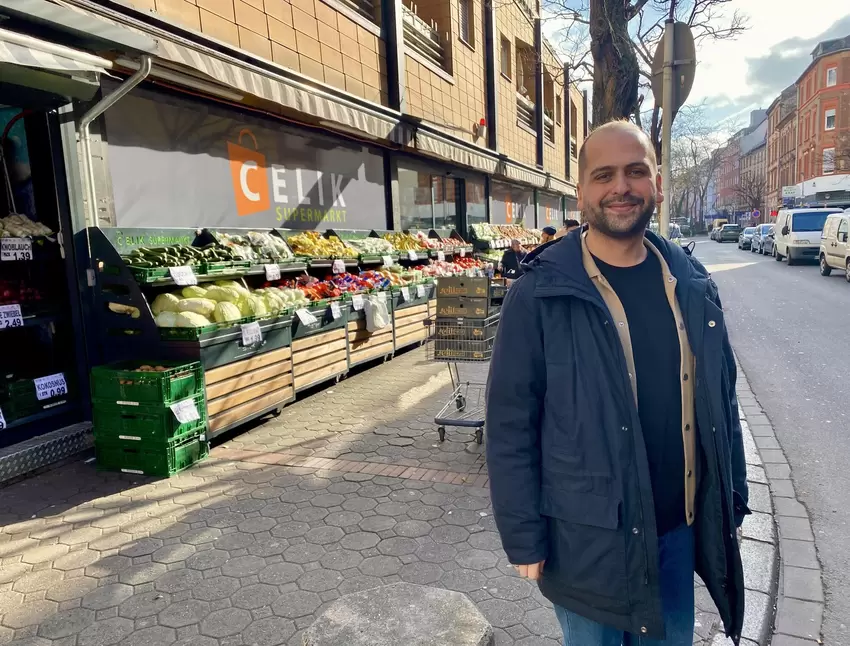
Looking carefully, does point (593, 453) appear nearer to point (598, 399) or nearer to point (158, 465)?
point (598, 399)

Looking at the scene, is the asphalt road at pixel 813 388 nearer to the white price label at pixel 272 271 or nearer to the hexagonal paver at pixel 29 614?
the hexagonal paver at pixel 29 614

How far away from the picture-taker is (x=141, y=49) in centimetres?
489

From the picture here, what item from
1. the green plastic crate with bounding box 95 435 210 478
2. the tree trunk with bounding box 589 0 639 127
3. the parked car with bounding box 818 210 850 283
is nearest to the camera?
the green plastic crate with bounding box 95 435 210 478

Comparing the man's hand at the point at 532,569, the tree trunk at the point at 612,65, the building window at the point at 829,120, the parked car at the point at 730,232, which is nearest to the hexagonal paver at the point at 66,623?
the man's hand at the point at 532,569

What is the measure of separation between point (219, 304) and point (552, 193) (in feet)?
75.8

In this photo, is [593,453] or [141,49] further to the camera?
[141,49]

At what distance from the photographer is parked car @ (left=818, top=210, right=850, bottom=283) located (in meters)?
16.0

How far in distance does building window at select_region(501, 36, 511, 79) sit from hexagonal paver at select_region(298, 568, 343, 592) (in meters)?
16.9

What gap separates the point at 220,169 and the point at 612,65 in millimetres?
5367

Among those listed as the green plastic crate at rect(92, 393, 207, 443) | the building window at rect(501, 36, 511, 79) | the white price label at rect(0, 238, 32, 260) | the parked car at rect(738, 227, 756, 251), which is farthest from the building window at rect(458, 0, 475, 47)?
the parked car at rect(738, 227, 756, 251)

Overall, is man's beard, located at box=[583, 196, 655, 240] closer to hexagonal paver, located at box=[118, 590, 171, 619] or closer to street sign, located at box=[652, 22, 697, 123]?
hexagonal paver, located at box=[118, 590, 171, 619]

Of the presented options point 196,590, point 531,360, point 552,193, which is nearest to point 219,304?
point 196,590

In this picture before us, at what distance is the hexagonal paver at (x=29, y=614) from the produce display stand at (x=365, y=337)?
4.85 metres

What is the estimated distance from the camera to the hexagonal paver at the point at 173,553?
3.50 meters
